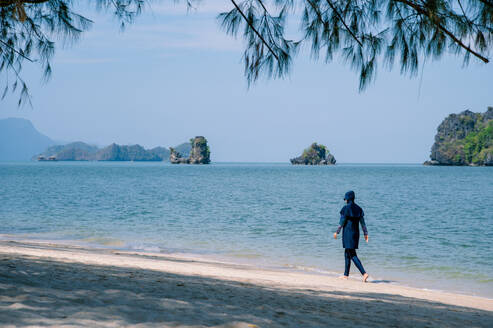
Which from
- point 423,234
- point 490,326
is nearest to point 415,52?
point 490,326

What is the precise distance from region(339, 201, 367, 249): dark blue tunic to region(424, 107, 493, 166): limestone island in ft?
609

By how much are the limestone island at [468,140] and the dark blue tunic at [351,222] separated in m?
186

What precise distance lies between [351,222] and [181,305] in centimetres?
536

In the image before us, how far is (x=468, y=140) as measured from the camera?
609ft

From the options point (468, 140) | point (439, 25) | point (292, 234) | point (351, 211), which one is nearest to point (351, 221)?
point (351, 211)

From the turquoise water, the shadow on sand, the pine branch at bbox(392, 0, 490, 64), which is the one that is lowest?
the turquoise water

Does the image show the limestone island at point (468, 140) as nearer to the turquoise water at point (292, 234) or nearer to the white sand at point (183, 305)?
the turquoise water at point (292, 234)

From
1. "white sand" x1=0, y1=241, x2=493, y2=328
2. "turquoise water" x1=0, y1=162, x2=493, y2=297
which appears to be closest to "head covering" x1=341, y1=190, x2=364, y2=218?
"white sand" x1=0, y1=241, x2=493, y2=328

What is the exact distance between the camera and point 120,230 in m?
22.7

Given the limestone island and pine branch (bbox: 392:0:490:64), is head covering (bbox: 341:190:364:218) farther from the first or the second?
the limestone island

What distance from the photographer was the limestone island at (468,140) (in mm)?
176387

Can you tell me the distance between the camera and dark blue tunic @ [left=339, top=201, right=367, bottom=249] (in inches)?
371

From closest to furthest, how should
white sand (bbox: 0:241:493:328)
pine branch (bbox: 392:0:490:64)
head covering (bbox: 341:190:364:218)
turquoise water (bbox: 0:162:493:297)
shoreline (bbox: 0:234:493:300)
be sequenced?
white sand (bbox: 0:241:493:328) → pine branch (bbox: 392:0:490:64) → head covering (bbox: 341:190:364:218) → shoreline (bbox: 0:234:493:300) → turquoise water (bbox: 0:162:493:297)

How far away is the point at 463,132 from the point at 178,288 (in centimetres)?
21144
